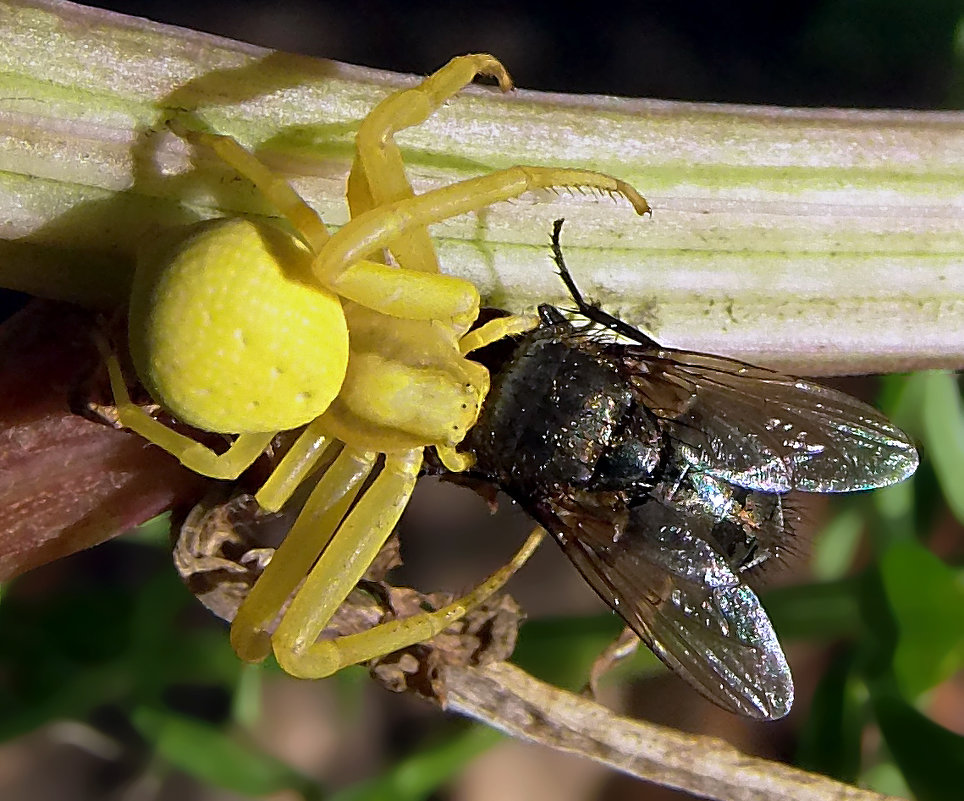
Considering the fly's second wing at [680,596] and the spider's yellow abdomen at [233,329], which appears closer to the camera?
the spider's yellow abdomen at [233,329]

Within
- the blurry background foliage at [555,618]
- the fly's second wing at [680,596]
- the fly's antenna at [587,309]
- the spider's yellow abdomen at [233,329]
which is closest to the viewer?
the spider's yellow abdomen at [233,329]

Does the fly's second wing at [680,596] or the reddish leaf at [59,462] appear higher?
the reddish leaf at [59,462]

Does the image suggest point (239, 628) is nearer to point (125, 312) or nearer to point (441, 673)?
point (441, 673)

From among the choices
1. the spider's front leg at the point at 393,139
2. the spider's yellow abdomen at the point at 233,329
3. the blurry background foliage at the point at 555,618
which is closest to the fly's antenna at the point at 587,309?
the spider's front leg at the point at 393,139

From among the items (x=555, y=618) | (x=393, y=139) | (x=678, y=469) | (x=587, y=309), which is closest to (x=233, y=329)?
(x=393, y=139)

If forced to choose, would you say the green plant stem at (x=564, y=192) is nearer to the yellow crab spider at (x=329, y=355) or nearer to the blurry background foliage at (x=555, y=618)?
the yellow crab spider at (x=329, y=355)

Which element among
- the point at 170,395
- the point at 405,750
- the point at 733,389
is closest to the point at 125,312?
the point at 170,395

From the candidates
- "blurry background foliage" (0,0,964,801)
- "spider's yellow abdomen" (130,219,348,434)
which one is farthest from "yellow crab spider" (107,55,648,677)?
"blurry background foliage" (0,0,964,801)
